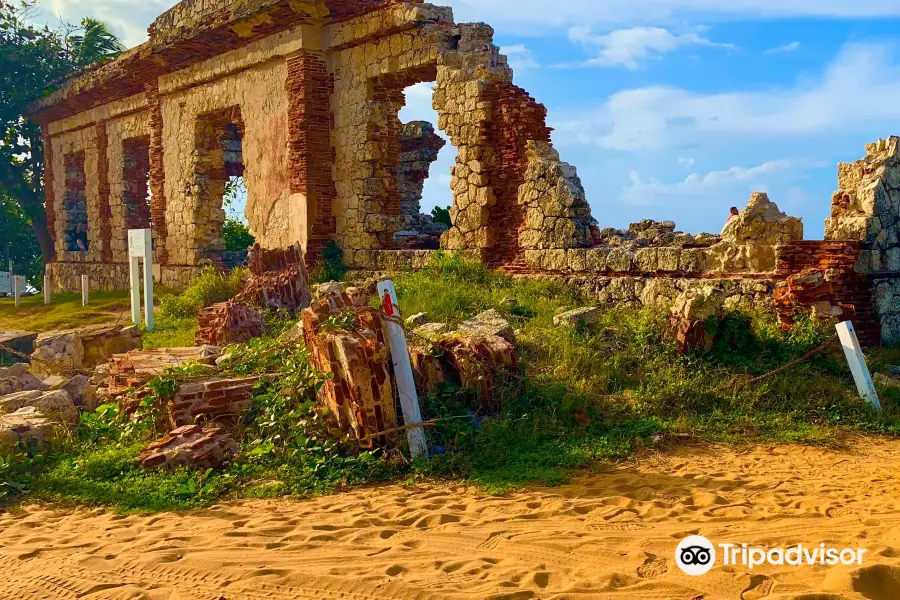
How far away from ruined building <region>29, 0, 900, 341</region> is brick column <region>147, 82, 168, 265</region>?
0.15ft

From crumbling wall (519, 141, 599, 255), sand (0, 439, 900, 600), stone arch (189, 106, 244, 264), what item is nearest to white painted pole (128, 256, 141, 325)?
stone arch (189, 106, 244, 264)

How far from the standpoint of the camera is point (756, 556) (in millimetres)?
3986

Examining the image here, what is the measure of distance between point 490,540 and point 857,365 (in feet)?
14.7

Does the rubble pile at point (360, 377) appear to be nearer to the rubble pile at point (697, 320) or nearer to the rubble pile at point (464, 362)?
the rubble pile at point (464, 362)

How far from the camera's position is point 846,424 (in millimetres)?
6750

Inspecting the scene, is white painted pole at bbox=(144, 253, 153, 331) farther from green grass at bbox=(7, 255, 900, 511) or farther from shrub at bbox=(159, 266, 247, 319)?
green grass at bbox=(7, 255, 900, 511)

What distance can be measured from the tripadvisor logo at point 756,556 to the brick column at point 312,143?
31.8ft

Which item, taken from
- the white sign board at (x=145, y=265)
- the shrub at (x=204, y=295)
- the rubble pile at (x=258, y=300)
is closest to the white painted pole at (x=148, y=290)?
the white sign board at (x=145, y=265)

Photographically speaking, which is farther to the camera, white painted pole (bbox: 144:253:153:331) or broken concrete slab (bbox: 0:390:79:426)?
white painted pole (bbox: 144:253:153:331)

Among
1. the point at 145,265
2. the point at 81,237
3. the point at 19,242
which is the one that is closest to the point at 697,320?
the point at 145,265

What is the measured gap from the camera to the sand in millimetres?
3680

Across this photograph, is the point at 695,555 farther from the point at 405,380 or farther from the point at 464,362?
the point at 464,362

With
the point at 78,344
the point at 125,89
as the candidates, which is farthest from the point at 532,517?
the point at 125,89

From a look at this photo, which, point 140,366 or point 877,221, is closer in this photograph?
point 140,366
